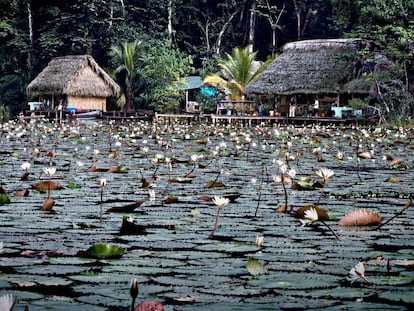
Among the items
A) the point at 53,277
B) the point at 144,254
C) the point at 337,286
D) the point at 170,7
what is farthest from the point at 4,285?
the point at 170,7

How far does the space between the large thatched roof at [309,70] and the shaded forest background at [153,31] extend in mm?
1561

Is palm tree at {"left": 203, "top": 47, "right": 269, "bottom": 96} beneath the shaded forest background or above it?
beneath

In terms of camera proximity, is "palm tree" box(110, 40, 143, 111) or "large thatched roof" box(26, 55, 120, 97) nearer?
"large thatched roof" box(26, 55, 120, 97)

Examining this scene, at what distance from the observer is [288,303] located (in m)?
1.95

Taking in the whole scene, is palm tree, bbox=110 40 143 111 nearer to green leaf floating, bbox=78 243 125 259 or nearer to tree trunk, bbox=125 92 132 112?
tree trunk, bbox=125 92 132 112

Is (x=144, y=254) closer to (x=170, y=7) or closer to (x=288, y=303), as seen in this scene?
(x=288, y=303)

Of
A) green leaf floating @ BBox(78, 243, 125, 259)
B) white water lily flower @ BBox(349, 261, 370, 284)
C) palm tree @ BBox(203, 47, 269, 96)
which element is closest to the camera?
white water lily flower @ BBox(349, 261, 370, 284)

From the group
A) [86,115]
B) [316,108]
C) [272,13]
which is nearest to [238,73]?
[316,108]

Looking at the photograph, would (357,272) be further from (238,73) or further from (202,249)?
(238,73)

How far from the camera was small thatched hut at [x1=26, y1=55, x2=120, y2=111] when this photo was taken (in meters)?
33.2

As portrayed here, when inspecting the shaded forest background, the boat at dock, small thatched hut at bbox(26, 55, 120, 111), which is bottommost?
the boat at dock

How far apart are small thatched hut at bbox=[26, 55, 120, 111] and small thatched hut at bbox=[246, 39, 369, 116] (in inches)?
270

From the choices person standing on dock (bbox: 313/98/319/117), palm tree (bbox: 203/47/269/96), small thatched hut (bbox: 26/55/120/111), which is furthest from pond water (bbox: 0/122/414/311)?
small thatched hut (bbox: 26/55/120/111)

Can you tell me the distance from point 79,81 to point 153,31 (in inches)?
210
